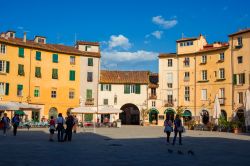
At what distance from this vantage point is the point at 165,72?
56.2 meters

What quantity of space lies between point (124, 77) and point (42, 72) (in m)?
15.1

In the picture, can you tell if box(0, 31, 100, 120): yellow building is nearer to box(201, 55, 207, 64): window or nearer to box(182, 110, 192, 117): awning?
box(182, 110, 192, 117): awning

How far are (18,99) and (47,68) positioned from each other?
6380mm

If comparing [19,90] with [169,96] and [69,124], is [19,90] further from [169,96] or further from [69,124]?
[69,124]

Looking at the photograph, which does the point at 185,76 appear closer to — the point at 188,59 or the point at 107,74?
the point at 188,59

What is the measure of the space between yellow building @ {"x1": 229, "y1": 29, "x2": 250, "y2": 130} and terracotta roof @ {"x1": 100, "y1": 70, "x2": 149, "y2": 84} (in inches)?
601

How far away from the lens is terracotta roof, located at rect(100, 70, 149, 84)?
5719cm

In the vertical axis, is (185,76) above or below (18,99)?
above

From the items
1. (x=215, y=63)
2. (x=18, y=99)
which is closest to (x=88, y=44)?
(x=18, y=99)

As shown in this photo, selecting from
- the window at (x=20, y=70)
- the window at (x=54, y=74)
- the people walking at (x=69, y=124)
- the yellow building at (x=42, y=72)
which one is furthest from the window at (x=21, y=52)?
the people walking at (x=69, y=124)

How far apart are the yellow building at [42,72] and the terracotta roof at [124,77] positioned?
9.23 ft

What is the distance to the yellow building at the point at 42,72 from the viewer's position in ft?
150

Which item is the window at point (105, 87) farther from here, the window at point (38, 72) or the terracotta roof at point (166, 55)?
the window at point (38, 72)

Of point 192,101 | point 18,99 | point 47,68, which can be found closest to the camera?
point 18,99
